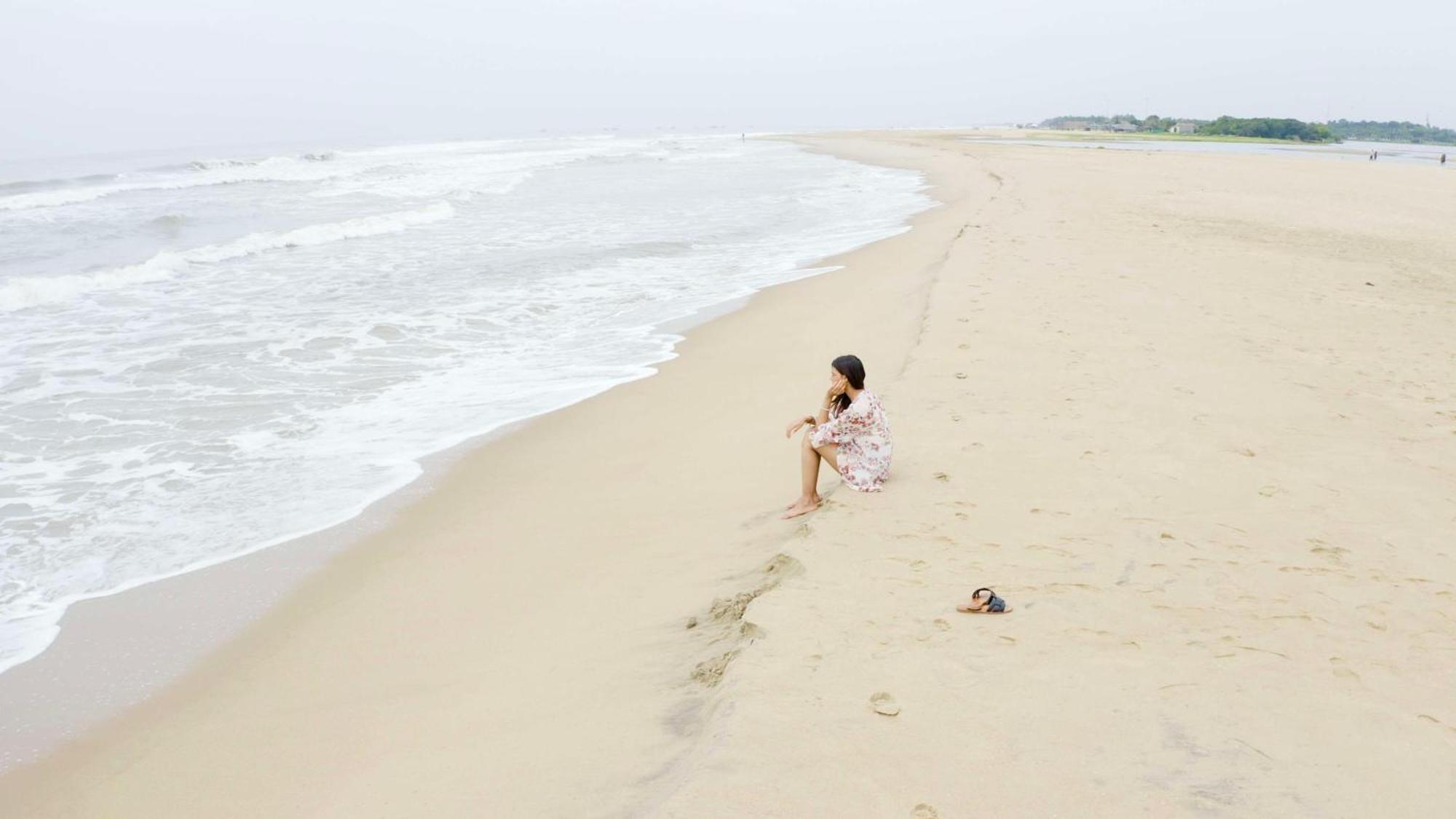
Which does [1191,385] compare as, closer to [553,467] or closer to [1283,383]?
[1283,383]

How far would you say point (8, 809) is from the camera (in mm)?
3398

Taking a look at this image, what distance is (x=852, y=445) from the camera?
5.17 metres

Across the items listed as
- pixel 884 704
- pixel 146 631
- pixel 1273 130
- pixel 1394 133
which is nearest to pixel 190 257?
pixel 146 631

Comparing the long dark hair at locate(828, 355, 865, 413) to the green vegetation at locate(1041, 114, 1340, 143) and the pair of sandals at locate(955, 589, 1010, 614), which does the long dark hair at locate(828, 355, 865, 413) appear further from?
the green vegetation at locate(1041, 114, 1340, 143)

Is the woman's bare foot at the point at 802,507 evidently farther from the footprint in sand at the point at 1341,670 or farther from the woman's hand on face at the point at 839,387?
the footprint in sand at the point at 1341,670

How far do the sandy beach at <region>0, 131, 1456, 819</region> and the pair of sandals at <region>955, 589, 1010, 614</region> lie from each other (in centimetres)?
5

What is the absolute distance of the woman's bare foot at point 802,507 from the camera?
5.04 m

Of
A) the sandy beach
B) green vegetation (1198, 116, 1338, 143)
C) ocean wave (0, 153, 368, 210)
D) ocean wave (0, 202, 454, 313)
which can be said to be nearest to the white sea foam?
ocean wave (0, 202, 454, 313)

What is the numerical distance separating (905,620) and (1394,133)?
149025mm

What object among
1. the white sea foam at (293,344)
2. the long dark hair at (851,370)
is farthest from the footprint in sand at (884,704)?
the white sea foam at (293,344)

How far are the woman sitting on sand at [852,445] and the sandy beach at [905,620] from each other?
18 centimetres

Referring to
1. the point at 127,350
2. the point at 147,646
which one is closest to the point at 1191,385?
the point at 147,646

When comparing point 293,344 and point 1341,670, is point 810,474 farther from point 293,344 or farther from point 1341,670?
point 293,344

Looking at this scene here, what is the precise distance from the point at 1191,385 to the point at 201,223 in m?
22.8
